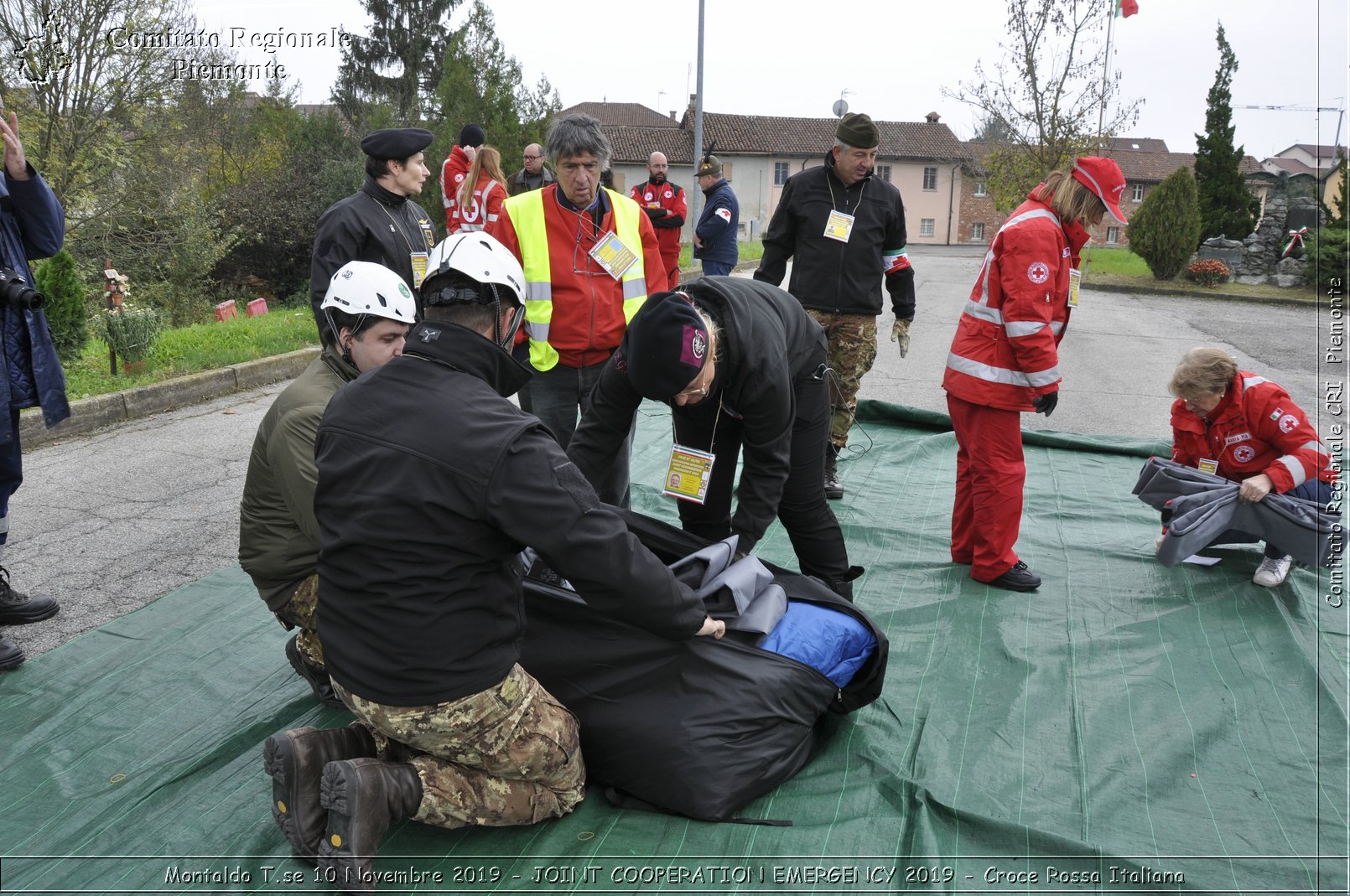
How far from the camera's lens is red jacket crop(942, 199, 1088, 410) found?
367cm

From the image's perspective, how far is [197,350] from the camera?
333 inches

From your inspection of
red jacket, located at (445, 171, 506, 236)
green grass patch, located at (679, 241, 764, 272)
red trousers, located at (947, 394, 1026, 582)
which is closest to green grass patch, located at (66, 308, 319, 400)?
red jacket, located at (445, 171, 506, 236)

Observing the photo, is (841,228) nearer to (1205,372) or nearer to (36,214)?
(1205,372)

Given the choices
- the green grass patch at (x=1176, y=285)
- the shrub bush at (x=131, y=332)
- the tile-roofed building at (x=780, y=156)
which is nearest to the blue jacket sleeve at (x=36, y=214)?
the shrub bush at (x=131, y=332)

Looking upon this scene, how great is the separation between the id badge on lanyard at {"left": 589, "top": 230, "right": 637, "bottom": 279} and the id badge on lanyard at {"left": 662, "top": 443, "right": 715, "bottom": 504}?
3.92 feet

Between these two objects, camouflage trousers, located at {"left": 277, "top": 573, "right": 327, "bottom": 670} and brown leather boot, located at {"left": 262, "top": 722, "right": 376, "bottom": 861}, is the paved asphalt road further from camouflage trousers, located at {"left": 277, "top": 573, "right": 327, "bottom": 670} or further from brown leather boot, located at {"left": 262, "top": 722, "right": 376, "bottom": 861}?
brown leather boot, located at {"left": 262, "top": 722, "right": 376, "bottom": 861}

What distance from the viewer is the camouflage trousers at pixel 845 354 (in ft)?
16.8

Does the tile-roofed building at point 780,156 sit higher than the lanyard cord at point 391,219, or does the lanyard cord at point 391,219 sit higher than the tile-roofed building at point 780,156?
the tile-roofed building at point 780,156

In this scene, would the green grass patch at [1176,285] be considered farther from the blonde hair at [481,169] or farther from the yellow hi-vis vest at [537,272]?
the yellow hi-vis vest at [537,272]

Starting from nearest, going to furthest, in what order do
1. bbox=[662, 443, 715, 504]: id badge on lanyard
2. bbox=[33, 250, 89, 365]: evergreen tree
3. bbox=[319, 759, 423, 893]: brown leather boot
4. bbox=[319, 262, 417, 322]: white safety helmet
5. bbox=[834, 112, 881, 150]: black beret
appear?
bbox=[319, 759, 423, 893]: brown leather boot, bbox=[319, 262, 417, 322]: white safety helmet, bbox=[662, 443, 715, 504]: id badge on lanyard, bbox=[834, 112, 881, 150]: black beret, bbox=[33, 250, 89, 365]: evergreen tree

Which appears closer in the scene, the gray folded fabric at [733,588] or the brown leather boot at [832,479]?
the gray folded fabric at [733,588]

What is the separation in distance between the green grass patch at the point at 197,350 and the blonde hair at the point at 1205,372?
685 cm

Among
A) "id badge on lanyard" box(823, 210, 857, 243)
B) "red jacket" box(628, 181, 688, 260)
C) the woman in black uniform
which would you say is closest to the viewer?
the woman in black uniform

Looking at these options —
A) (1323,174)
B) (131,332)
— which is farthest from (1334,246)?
(131,332)
